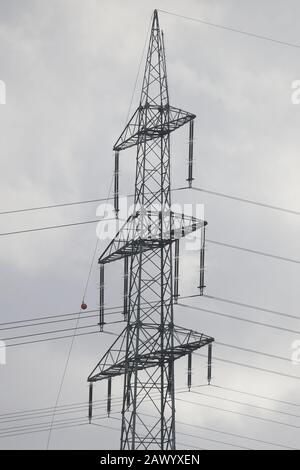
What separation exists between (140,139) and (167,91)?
3.59 meters

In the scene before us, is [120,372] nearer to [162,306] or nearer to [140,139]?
[162,306]

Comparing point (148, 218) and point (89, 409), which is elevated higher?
point (148, 218)

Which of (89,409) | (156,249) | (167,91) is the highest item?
(167,91)

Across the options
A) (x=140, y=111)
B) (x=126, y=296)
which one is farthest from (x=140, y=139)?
(x=126, y=296)

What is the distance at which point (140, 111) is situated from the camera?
5404 inches

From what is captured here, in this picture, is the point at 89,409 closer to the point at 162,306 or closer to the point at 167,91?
the point at 162,306

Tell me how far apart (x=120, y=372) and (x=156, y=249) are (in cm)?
786

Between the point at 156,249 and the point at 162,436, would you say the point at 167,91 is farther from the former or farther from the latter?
the point at 162,436

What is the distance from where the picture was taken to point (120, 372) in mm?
136625

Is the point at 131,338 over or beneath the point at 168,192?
beneath

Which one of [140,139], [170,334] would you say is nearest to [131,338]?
[170,334]
